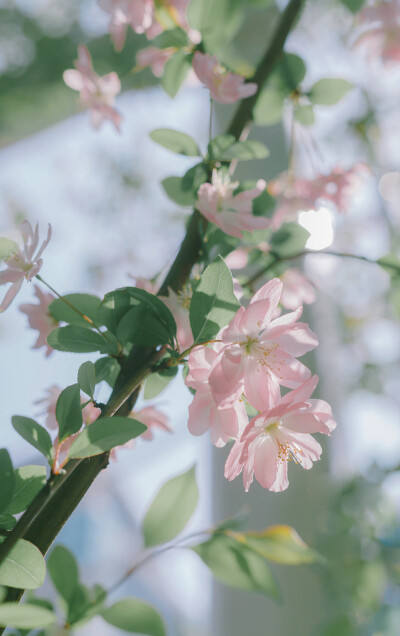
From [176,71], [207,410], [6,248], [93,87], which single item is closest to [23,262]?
[6,248]

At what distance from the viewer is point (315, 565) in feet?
2.57

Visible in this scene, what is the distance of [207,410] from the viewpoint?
23 cm

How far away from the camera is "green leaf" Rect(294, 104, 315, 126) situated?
0.42 metres

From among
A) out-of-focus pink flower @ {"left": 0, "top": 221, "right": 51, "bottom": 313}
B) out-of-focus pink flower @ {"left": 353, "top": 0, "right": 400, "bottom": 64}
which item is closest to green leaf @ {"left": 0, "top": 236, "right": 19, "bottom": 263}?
out-of-focus pink flower @ {"left": 0, "top": 221, "right": 51, "bottom": 313}

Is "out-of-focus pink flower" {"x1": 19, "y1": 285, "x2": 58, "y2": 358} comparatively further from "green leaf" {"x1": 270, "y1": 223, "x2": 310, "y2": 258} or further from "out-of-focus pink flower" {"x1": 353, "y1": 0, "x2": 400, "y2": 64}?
"out-of-focus pink flower" {"x1": 353, "y1": 0, "x2": 400, "y2": 64}

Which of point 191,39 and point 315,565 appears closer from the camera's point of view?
point 191,39

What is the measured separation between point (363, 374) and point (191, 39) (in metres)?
1.31

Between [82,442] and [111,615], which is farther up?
[82,442]

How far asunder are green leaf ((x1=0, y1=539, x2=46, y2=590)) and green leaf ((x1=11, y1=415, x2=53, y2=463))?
0.11ft

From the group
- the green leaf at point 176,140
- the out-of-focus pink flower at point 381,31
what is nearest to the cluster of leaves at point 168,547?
the green leaf at point 176,140

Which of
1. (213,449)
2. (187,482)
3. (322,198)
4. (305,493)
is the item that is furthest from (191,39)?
(213,449)

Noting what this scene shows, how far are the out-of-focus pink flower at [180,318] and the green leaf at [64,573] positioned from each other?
5.4 inches

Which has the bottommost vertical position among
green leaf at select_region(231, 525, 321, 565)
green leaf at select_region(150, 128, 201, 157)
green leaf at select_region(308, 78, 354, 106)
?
green leaf at select_region(231, 525, 321, 565)

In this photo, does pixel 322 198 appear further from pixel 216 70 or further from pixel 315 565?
pixel 315 565
